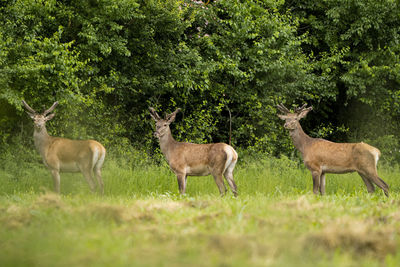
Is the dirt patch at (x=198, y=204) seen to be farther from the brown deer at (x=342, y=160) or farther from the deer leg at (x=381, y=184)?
the deer leg at (x=381, y=184)

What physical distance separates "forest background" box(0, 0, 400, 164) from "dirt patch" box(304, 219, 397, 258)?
9972 mm

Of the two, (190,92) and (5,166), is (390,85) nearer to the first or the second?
(190,92)

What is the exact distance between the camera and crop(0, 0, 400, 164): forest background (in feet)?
46.9

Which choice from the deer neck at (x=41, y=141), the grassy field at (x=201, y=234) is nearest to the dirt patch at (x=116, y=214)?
the grassy field at (x=201, y=234)

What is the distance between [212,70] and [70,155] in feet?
23.1

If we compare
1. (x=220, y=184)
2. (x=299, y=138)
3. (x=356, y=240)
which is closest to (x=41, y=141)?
(x=220, y=184)

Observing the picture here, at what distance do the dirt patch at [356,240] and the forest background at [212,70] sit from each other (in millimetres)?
9972

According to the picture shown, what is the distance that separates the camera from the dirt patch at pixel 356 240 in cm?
388

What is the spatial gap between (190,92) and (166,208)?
11470 millimetres

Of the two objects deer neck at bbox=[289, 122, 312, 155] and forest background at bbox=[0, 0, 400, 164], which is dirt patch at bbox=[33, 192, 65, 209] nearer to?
deer neck at bbox=[289, 122, 312, 155]

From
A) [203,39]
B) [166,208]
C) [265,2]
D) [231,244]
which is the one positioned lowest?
[166,208]

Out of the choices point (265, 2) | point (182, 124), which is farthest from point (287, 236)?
point (265, 2)

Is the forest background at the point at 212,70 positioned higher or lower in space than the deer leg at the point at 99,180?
higher

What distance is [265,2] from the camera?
693 inches
